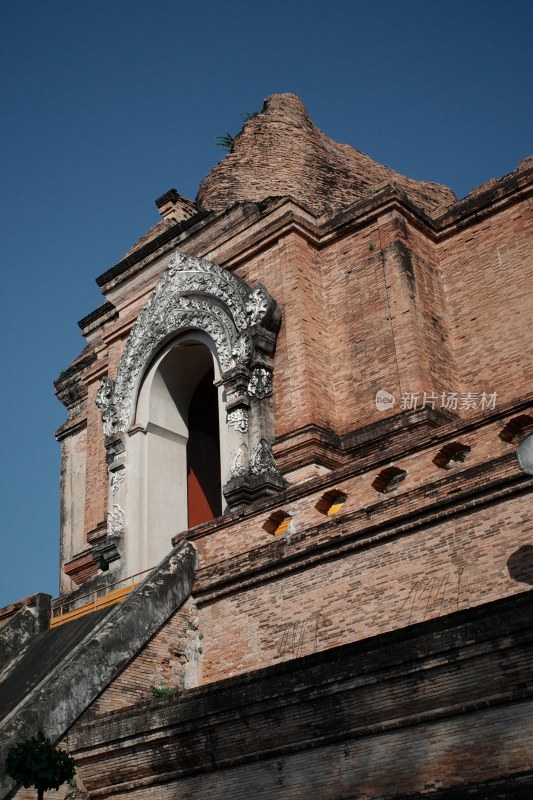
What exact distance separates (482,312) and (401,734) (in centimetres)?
862

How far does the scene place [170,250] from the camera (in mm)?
19078

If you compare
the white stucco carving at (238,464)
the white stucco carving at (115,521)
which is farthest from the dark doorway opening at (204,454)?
the white stucco carving at (238,464)

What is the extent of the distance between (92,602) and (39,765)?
5249 mm

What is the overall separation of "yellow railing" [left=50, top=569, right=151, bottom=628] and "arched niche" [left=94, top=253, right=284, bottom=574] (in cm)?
52

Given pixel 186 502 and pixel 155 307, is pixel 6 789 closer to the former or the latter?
pixel 186 502

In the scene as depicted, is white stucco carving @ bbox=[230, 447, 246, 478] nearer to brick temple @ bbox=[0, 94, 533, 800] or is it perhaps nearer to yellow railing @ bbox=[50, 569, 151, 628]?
brick temple @ bbox=[0, 94, 533, 800]

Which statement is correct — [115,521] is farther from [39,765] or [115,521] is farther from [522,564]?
[522,564]

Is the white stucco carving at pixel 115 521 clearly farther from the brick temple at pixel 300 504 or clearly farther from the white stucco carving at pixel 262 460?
the white stucco carving at pixel 262 460

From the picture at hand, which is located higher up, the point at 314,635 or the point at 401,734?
the point at 314,635

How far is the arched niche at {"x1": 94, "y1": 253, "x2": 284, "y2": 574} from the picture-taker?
15398 millimetres

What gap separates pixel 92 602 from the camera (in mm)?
14633

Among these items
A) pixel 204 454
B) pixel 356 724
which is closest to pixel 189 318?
pixel 204 454

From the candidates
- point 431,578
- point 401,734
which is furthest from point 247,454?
point 401,734

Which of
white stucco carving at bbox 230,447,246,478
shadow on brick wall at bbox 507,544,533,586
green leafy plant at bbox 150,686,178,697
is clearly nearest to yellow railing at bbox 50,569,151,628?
green leafy plant at bbox 150,686,178,697
